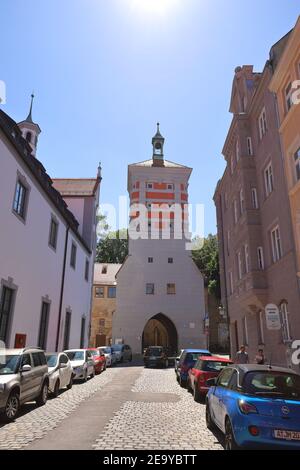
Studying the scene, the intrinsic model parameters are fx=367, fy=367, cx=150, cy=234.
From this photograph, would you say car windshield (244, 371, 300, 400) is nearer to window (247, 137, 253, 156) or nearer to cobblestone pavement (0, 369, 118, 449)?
cobblestone pavement (0, 369, 118, 449)

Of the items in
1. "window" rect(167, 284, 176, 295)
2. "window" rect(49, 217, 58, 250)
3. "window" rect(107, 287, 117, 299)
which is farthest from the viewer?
"window" rect(107, 287, 117, 299)

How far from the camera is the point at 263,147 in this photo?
18.8 metres

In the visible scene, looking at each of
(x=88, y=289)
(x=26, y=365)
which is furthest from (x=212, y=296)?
(x=26, y=365)

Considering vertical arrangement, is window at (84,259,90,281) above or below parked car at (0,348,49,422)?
above

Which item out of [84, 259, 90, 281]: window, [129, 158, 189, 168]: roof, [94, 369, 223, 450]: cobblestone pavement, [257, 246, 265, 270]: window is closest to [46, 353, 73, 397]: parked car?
[94, 369, 223, 450]: cobblestone pavement

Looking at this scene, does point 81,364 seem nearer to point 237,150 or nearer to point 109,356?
point 109,356

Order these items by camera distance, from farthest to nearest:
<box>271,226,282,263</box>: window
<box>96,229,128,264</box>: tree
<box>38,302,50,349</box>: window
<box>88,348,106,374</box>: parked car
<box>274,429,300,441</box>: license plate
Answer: <box>96,229,128,264</box>: tree
<box>88,348,106,374</box>: parked car
<box>38,302,50,349</box>: window
<box>271,226,282,263</box>: window
<box>274,429,300,441</box>: license plate

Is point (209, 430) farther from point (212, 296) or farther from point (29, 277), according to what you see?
point (212, 296)

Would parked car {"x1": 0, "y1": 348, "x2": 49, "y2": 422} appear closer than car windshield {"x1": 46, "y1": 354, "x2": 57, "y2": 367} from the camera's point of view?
Yes

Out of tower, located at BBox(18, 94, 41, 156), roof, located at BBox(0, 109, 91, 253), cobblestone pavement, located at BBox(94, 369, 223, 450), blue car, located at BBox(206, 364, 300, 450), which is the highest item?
tower, located at BBox(18, 94, 41, 156)

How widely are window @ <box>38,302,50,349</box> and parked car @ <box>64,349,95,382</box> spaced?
188cm

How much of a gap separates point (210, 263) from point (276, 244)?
40303 mm

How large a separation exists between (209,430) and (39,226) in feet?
46.4

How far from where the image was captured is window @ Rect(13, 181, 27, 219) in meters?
16.5
